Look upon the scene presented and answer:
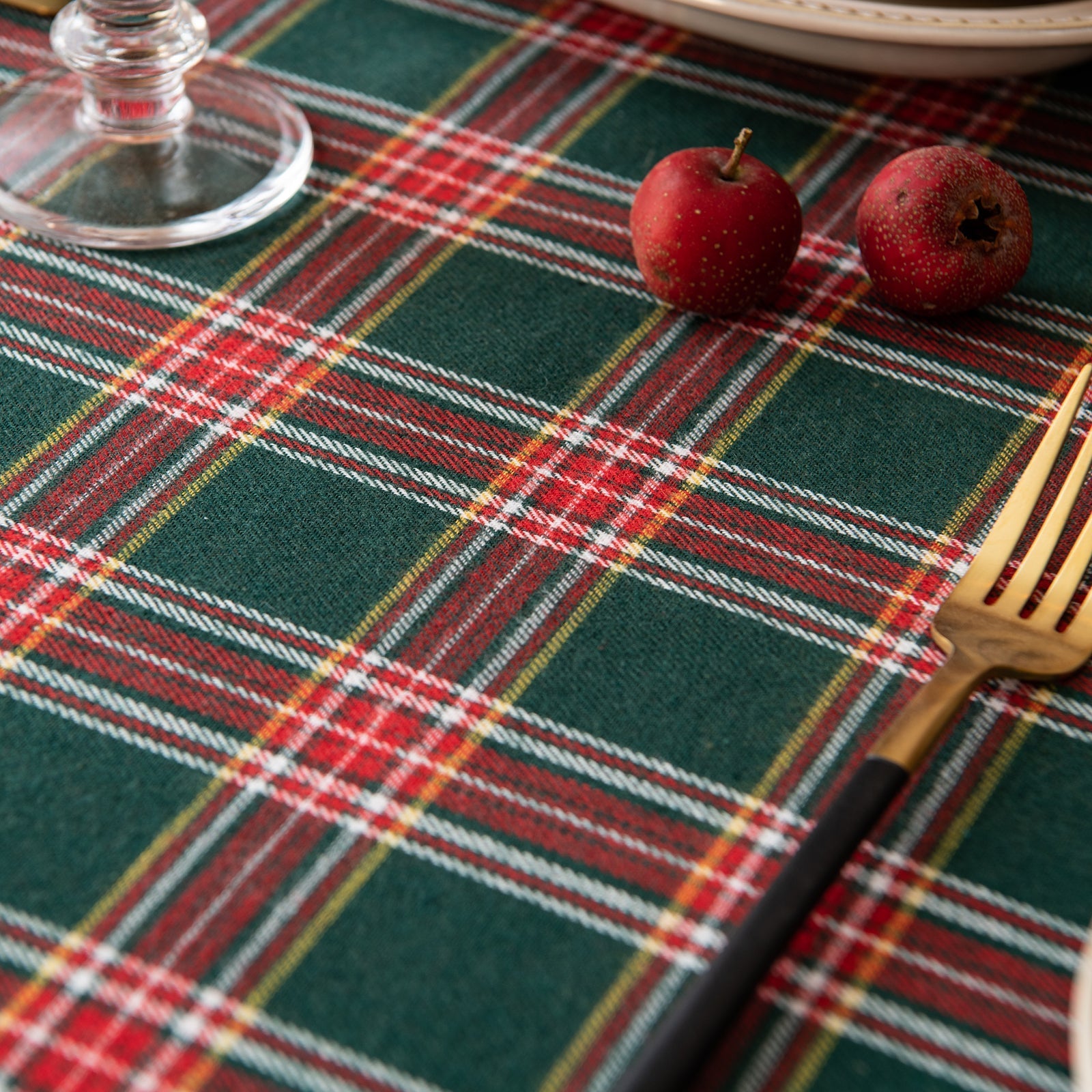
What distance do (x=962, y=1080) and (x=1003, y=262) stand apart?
451mm

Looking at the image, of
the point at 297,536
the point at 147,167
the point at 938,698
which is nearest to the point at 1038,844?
the point at 938,698

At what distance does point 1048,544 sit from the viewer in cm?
62

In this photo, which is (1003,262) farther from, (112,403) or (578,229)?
(112,403)

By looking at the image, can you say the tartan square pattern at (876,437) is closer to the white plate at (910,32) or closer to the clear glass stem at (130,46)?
the white plate at (910,32)

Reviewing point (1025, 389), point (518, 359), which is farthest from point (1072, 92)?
point (518, 359)

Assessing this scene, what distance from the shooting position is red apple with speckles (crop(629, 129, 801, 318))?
2.39 feet

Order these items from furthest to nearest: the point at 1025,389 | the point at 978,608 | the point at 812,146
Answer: the point at 812,146
the point at 1025,389
the point at 978,608

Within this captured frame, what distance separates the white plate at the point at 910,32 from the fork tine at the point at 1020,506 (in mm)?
258

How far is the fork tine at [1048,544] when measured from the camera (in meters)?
0.60

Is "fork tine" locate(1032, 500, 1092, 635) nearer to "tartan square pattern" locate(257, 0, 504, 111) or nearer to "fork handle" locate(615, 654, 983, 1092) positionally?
"fork handle" locate(615, 654, 983, 1092)

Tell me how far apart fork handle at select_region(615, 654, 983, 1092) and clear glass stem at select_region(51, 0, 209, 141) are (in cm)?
57

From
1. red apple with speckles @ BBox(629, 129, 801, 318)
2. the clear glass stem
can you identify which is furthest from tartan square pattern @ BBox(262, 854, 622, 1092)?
the clear glass stem

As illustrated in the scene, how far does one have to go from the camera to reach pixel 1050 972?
0.49m

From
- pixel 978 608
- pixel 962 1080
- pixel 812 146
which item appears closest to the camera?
pixel 962 1080
